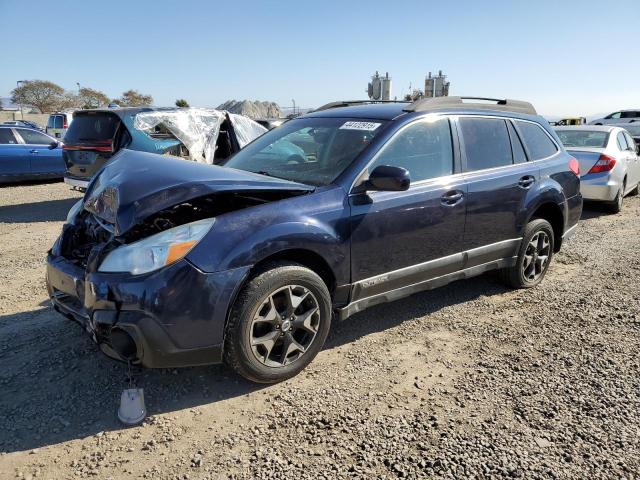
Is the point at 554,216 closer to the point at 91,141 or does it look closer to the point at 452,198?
the point at 452,198

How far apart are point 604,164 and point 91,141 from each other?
876 cm

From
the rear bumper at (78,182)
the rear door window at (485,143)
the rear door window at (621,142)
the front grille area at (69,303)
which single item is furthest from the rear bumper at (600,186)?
the rear bumper at (78,182)

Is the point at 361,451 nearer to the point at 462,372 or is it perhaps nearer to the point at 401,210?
the point at 462,372

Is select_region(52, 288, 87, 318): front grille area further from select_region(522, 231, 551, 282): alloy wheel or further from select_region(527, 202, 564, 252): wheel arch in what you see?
select_region(527, 202, 564, 252): wheel arch

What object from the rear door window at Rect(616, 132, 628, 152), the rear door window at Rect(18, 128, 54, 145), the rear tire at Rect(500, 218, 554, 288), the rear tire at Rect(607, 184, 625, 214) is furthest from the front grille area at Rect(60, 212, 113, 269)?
the rear door window at Rect(18, 128, 54, 145)

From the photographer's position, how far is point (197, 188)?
2.81 metres

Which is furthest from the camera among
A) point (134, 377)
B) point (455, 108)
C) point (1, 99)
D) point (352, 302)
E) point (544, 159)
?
point (1, 99)

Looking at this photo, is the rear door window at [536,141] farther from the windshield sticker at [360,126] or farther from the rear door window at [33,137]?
the rear door window at [33,137]

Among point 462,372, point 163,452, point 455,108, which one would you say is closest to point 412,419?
point 462,372

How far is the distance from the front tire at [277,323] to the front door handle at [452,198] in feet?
4.19

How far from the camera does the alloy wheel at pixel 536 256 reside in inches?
189

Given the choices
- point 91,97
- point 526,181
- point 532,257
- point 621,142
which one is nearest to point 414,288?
point 526,181

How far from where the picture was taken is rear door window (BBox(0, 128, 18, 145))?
36.6ft

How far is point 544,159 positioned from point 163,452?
4.26 metres
